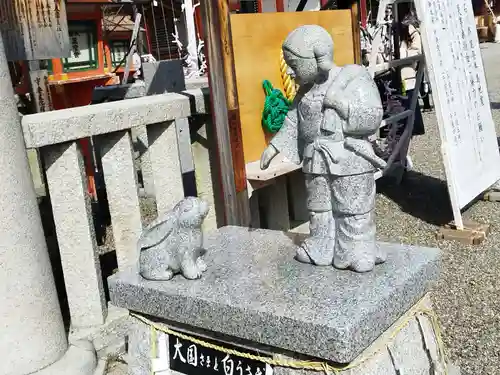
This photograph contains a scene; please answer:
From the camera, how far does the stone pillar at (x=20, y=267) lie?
242 cm

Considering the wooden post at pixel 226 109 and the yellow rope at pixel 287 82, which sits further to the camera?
the yellow rope at pixel 287 82

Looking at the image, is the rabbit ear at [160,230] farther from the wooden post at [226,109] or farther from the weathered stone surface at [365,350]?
the wooden post at [226,109]

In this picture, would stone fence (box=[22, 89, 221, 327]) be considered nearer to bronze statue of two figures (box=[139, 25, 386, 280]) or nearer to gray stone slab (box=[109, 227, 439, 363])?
gray stone slab (box=[109, 227, 439, 363])

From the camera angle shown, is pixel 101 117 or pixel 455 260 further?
pixel 455 260

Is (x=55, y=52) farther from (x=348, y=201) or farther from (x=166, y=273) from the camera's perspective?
(x=348, y=201)

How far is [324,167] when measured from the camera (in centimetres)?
209

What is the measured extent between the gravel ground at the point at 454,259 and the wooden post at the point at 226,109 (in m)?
1.10

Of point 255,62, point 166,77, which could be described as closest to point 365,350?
point 255,62

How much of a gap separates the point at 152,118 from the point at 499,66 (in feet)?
50.5

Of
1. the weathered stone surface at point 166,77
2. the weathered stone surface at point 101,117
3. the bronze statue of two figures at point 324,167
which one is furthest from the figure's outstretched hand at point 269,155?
the weathered stone surface at point 166,77

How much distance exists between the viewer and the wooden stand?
4.29 meters

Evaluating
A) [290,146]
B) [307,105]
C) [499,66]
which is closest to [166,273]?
[290,146]

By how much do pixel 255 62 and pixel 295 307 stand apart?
6.95 ft

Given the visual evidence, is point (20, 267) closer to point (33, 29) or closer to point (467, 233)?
point (33, 29)
